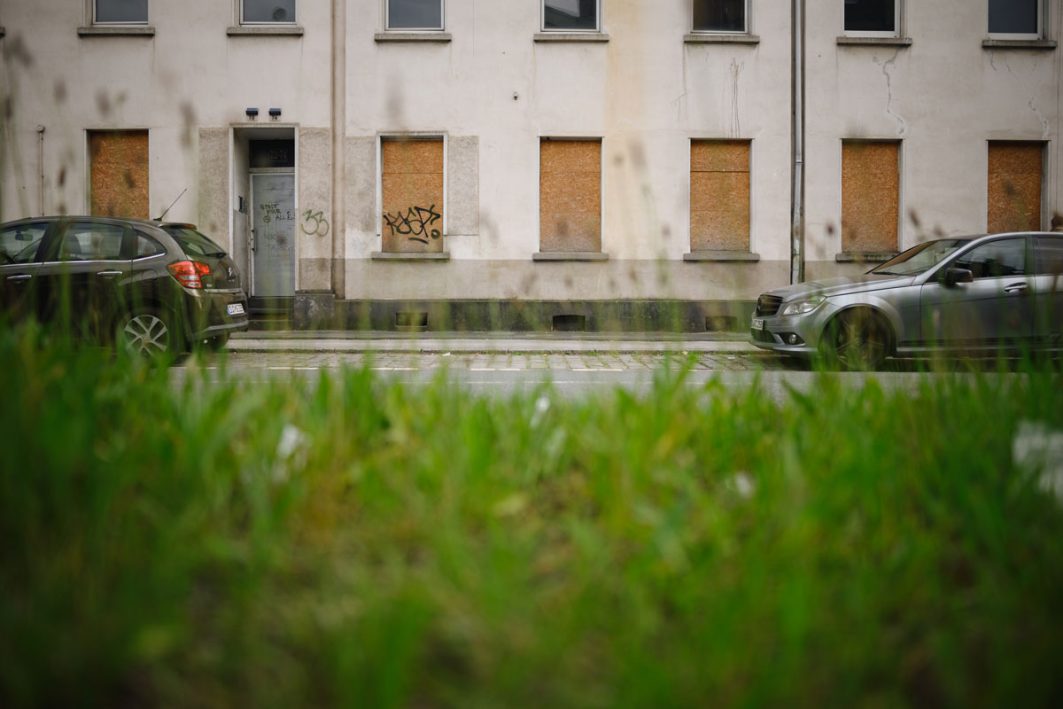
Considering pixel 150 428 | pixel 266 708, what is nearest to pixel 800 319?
pixel 150 428

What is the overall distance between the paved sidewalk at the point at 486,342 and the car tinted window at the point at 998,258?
349 cm

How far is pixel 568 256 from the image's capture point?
17.0 m

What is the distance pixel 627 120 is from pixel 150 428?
603 inches

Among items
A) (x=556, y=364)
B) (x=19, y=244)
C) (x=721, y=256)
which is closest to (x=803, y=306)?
(x=556, y=364)

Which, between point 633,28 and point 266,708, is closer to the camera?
point 266,708

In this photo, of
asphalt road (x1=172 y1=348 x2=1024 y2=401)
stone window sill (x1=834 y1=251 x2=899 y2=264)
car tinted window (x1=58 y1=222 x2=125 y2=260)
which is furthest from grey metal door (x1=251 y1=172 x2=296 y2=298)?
stone window sill (x1=834 y1=251 x2=899 y2=264)

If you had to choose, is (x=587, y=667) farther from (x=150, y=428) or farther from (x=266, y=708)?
(x=150, y=428)

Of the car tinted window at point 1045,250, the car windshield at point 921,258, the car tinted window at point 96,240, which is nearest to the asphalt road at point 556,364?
the car windshield at point 921,258

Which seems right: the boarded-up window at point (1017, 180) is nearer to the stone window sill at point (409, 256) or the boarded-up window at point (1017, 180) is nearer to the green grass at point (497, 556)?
the stone window sill at point (409, 256)

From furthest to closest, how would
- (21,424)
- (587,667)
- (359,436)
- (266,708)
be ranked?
(359,436)
(21,424)
(587,667)
(266,708)

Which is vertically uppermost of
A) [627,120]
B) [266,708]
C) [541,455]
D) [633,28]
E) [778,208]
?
[633,28]

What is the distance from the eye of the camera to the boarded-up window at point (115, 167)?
17.2 m

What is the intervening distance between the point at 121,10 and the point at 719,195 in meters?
12.1

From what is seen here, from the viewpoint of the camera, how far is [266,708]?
1.57 m
